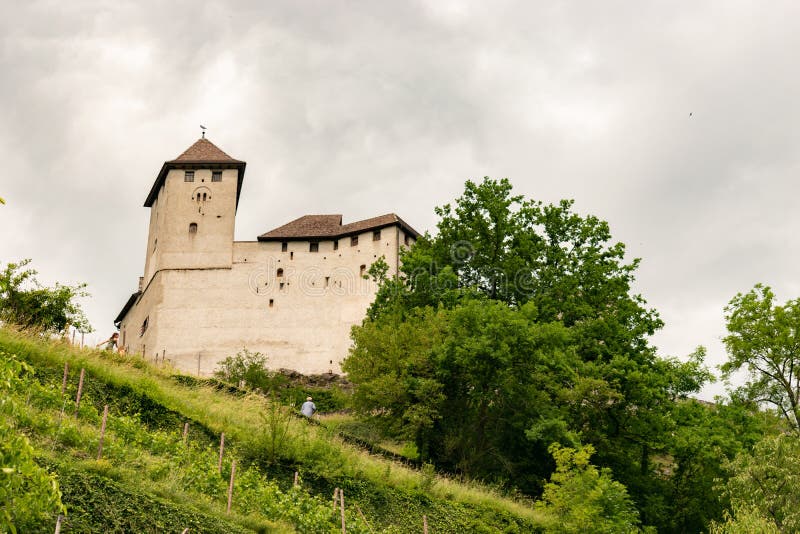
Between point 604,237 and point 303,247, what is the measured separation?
33556 millimetres

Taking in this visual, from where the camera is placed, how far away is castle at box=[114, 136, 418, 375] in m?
65.1

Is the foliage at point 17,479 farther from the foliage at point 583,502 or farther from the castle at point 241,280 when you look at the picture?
the castle at point 241,280

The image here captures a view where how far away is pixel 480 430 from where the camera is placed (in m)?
32.4

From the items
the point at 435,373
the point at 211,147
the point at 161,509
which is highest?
the point at 211,147

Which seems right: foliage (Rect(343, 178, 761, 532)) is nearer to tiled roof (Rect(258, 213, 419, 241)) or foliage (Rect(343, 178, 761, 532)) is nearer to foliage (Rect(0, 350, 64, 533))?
foliage (Rect(0, 350, 64, 533))

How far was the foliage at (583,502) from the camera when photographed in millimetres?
25781

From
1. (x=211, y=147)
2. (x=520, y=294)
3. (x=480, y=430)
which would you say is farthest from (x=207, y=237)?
(x=480, y=430)

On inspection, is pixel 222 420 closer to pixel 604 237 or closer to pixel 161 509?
pixel 161 509

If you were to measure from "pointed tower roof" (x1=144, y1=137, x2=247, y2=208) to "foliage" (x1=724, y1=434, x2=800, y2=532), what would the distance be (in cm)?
4869

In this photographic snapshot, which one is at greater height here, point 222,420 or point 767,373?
point 767,373

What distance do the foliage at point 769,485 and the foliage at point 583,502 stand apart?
3.51 meters

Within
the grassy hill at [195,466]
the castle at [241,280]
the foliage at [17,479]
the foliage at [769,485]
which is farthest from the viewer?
the castle at [241,280]

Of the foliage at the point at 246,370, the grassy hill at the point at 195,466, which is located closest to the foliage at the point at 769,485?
the grassy hill at the point at 195,466

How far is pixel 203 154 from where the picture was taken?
7244cm
